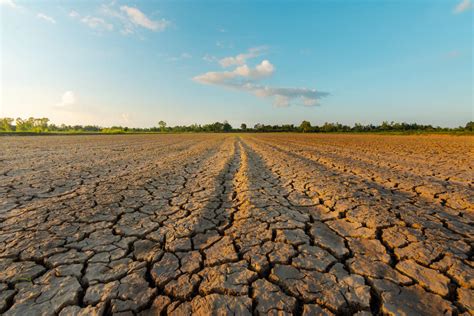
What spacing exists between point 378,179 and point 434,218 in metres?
2.17

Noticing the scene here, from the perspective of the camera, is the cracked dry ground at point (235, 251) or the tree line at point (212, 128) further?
the tree line at point (212, 128)

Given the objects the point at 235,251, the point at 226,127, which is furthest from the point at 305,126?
the point at 235,251

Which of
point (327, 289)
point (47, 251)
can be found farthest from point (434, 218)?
point (47, 251)

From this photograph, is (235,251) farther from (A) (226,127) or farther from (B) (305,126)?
(A) (226,127)

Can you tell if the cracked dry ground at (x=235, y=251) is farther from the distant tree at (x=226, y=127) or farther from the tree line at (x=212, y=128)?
the distant tree at (x=226, y=127)

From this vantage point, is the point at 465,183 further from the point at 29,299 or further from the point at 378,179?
the point at 29,299

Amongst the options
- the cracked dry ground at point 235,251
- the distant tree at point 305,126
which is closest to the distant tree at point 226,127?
the distant tree at point 305,126

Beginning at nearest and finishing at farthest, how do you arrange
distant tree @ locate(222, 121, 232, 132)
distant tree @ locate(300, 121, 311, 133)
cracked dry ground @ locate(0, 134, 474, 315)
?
cracked dry ground @ locate(0, 134, 474, 315) → distant tree @ locate(300, 121, 311, 133) → distant tree @ locate(222, 121, 232, 132)

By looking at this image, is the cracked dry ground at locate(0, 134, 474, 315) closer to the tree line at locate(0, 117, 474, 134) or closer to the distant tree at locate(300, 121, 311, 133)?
the tree line at locate(0, 117, 474, 134)

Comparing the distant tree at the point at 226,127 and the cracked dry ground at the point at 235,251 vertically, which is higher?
the distant tree at the point at 226,127

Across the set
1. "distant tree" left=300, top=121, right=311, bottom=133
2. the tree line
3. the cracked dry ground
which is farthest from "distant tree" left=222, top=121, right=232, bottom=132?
the cracked dry ground

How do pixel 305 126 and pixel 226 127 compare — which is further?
pixel 226 127

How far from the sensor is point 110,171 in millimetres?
5422

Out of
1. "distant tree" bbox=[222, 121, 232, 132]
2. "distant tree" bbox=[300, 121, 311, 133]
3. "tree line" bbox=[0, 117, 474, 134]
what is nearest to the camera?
"tree line" bbox=[0, 117, 474, 134]
